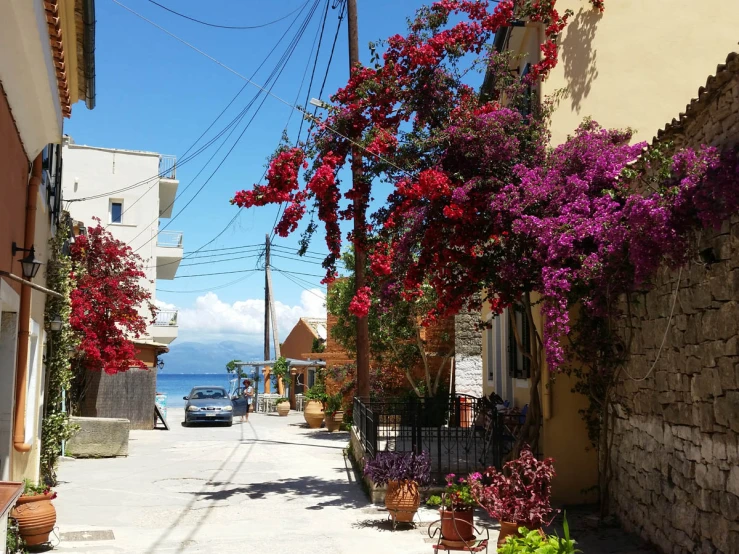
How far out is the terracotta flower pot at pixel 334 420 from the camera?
23.1 meters

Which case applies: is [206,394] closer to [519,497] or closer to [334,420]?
[334,420]

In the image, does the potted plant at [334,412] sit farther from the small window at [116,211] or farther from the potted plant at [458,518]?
the small window at [116,211]

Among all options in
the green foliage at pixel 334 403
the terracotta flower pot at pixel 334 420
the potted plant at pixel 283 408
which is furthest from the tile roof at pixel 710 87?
the potted plant at pixel 283 408

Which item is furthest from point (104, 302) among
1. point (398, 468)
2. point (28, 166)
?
point (398, 468)

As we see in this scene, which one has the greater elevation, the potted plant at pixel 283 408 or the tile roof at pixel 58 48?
the tile roof at pixel 58 48

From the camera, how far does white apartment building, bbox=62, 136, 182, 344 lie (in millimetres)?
33438

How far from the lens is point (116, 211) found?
34469mm

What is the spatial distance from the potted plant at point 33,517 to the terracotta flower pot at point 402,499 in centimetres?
380

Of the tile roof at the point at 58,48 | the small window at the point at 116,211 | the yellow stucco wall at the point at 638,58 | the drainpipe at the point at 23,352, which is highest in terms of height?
the small window at the point at 116,211

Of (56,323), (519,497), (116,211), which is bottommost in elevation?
(519,497)

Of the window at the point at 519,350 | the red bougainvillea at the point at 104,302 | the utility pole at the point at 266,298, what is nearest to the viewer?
the window at the point at 519,350

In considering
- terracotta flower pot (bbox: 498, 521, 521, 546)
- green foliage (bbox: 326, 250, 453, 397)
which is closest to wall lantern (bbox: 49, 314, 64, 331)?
terracotta flower pot (bbox: 498, 521, 521, 546)

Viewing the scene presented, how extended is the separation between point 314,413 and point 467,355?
6.43 metres

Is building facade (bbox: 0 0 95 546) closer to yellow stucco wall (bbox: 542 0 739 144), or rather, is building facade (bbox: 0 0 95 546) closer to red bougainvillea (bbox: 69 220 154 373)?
red bougainvillea (bbox: 69 220 154 373)
